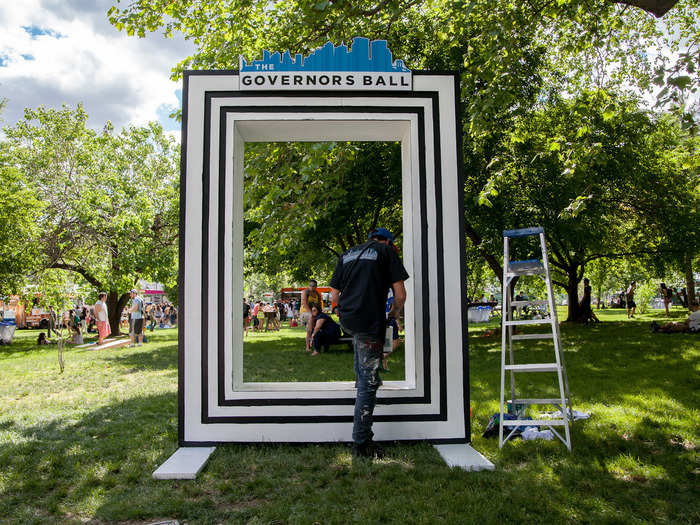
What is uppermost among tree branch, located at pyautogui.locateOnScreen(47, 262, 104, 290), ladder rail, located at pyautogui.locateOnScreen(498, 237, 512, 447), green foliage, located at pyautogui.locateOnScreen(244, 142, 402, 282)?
green foliage, located at pyautogui.locateOnScreen(244, 142, 402, 282)

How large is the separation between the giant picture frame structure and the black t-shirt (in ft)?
1.85

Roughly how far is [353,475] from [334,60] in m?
3.91

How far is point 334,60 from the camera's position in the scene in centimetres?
502

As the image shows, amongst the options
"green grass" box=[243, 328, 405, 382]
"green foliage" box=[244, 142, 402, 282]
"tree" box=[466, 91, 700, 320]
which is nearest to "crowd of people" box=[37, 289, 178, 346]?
"green grass" box=[243, 328, 405, 382]

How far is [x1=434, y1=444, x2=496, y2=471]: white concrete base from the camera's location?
3.89 m

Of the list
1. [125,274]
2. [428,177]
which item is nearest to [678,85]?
[428,177]

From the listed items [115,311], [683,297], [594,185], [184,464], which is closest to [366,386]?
[184,464]

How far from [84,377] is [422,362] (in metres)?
7.60

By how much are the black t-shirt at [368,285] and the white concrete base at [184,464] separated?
5.45 ft

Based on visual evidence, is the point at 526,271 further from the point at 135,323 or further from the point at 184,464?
the point at 135,323

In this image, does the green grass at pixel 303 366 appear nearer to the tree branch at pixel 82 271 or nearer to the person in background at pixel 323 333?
the person in background at pixel 323 333

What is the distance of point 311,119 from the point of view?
5012mm

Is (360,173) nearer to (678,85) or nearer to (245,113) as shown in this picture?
(245,113)

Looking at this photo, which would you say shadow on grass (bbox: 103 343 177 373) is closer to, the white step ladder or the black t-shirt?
the black t-shirt
